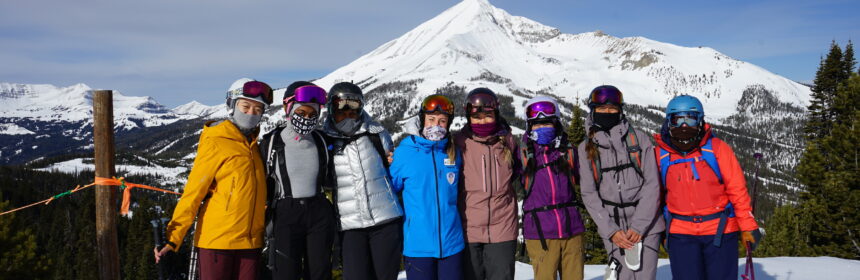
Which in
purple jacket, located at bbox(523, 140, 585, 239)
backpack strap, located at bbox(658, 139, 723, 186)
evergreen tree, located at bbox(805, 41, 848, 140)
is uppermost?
evergreen tree, located at bbox(805, 41, 848, 140)

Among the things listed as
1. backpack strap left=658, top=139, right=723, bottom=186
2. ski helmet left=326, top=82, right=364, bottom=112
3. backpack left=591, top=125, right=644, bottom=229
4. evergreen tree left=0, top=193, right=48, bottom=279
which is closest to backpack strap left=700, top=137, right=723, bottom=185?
backpack strap left=658, top=139, right=723, bottom=186

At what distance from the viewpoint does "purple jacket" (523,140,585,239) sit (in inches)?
184

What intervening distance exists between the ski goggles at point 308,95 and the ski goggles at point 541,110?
2267 mm

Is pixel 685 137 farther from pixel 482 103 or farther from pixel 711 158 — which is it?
pixel 482 103

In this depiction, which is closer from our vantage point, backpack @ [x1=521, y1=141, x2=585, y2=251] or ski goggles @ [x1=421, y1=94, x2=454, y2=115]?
ski goggles @ [x1=421, y1=94, x2=454, y2=115]

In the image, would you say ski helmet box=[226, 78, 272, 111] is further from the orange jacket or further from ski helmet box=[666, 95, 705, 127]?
A: the orange jacket

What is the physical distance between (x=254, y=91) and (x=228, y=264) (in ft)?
5.58

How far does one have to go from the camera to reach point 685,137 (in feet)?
15.4

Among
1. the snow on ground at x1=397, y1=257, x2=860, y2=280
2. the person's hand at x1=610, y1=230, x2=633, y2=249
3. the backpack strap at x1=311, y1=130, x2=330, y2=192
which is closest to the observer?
the backpack strap at x1=311, y1=130, x2=330, y2=192

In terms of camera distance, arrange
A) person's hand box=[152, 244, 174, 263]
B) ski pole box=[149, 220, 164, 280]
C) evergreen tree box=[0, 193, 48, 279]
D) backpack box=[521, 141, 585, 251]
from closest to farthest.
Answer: person's hand box=[152, 244, 174, 263] → ski pole box=[149, 220, 164, 280] → backpack box=[521, 141, 585, 251] → evergreen tree box=[0, 193, 48, 279]

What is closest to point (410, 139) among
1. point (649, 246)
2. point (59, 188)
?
point (649, 246)

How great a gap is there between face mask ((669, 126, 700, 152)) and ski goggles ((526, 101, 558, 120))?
1276mm

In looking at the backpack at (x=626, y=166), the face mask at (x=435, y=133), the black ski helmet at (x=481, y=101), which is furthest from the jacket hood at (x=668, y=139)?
the face mask at (x=435, y=133)

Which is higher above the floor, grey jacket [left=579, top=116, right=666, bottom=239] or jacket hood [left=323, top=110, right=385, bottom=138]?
jacket hood [left=323, top=110, right=385, bottom=138]
